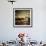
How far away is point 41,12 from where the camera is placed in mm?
5262

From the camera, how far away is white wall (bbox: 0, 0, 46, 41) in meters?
5.25

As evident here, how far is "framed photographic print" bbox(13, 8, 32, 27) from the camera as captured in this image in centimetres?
529

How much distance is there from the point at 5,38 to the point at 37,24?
1.42m

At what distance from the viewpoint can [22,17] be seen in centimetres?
530

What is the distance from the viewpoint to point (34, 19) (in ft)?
17.3

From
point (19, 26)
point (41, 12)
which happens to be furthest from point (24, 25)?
point (41, 12)

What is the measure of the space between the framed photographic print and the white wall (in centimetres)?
16

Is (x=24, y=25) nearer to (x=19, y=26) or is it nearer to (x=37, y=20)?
(x=19, y=26)

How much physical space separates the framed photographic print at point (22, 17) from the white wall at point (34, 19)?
16 centimetres

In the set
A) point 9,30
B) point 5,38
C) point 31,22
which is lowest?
point 5,38

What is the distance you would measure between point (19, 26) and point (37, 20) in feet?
2.53

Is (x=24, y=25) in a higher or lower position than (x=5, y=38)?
higher

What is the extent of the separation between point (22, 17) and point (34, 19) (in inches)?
19.5

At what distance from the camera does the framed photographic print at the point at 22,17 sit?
529 cm
